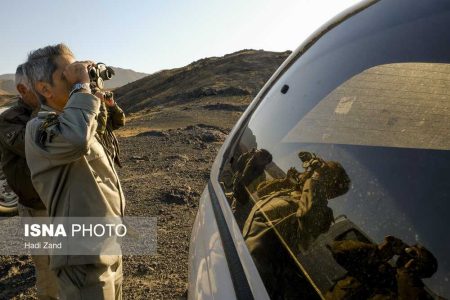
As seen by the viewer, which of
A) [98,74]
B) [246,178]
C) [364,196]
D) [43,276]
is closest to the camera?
[364,196]

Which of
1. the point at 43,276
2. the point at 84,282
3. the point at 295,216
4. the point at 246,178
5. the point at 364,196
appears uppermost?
the point at 364,196

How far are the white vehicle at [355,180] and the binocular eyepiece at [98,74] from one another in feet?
4.28

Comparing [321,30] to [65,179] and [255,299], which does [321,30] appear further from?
[65,179]

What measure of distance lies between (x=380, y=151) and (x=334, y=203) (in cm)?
15

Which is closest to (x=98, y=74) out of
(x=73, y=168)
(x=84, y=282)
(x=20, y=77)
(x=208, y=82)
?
(x=20, y=77)

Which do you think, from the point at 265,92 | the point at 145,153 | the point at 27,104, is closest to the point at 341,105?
the point at 265,92

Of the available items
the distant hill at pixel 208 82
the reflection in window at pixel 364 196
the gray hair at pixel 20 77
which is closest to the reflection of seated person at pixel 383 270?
the reflection in window at pixel 364 196

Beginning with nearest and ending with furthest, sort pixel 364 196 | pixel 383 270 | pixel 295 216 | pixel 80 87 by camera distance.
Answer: pixel 383 270
pixel 364 196
pixel 295 216
pixel 80 87

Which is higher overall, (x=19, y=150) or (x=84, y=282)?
(x=19, y=150)

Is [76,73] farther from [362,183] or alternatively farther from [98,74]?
[362,183]

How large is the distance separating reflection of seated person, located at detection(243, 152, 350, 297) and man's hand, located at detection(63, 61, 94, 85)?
1473 mm

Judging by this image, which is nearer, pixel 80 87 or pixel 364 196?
pixel 364 196

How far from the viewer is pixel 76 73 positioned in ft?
7.88

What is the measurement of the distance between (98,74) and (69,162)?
0.67m
